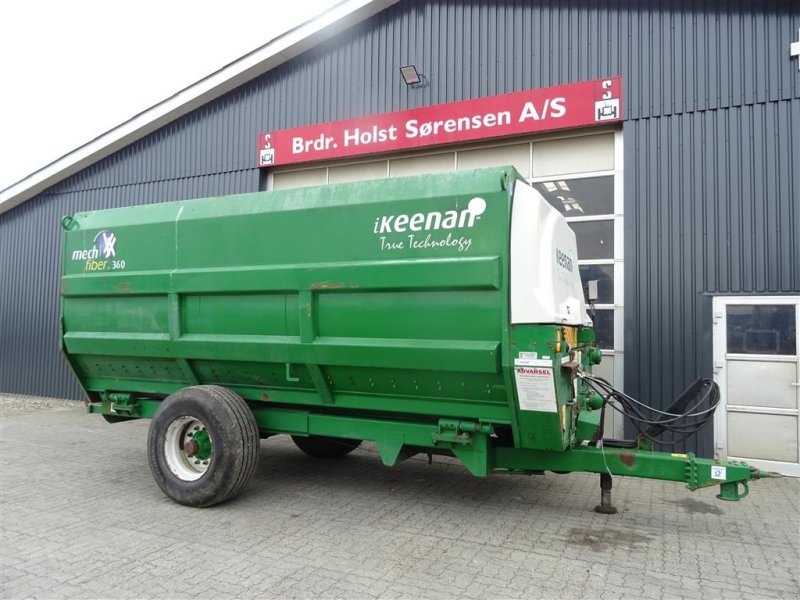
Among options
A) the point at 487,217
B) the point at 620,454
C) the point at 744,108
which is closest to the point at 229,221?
the point at 487,217

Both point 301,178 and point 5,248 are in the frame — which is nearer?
point 301,178

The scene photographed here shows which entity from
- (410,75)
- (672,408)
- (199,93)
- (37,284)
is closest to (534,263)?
(672,408)

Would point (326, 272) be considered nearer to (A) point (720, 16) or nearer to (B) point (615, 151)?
(B) point (615, 151)

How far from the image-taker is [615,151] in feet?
25.8

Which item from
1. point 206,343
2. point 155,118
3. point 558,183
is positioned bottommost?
point 206,343

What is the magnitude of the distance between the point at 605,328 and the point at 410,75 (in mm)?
4857

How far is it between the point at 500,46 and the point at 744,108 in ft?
11.3

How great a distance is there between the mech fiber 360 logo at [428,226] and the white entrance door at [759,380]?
4321 millimetres

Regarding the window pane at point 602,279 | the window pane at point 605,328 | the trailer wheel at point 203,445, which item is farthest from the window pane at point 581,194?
the trailer wheel at point 203,445

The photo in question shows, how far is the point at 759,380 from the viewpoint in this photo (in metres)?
6.86

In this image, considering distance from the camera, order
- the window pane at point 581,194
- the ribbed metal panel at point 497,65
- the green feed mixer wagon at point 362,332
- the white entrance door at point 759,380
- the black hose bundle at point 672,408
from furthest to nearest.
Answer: the window pane at point 581,194 < the ribbed metal panel at point 497,65 < the white entrance door at point 759,380 < the black hose bundle at point 672,408 < the green feed mixer wagon at point 362,332

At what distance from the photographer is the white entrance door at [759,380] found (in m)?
6.70

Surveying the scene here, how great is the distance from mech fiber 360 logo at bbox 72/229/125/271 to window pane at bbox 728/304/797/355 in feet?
23.3

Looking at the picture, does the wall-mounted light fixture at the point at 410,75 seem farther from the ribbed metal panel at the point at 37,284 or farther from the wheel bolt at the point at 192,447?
the wheel bolt at the point at 192,447
